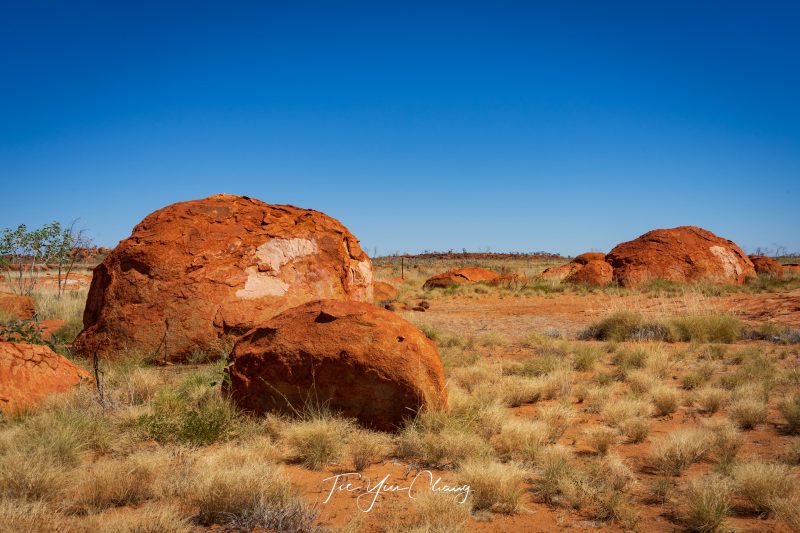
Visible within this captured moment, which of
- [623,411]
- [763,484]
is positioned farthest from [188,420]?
[763,484]

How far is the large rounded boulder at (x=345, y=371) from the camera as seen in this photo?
485cm

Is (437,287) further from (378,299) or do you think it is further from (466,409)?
(466,409)

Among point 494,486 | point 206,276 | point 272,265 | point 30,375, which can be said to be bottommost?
point 494,486

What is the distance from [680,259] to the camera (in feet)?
64.8

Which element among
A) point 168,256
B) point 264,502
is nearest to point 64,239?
point 168,256

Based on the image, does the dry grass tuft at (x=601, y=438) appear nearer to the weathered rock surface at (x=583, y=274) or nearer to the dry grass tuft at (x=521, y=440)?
the dry grass tuft at (x=521, y=440)

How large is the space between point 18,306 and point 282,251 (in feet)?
27.9

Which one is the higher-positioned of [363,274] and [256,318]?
[363,274]

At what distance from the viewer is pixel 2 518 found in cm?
284

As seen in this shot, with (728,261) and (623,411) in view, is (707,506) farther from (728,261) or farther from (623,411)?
(728,261)

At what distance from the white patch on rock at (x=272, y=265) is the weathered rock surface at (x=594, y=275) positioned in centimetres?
1427

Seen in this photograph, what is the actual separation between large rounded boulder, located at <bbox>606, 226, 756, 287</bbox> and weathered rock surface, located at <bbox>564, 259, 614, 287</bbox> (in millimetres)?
377

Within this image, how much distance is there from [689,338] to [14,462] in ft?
34.0

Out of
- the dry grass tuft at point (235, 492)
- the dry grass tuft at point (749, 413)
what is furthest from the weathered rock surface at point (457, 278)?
the dry grass tuft at point (235, 492)
